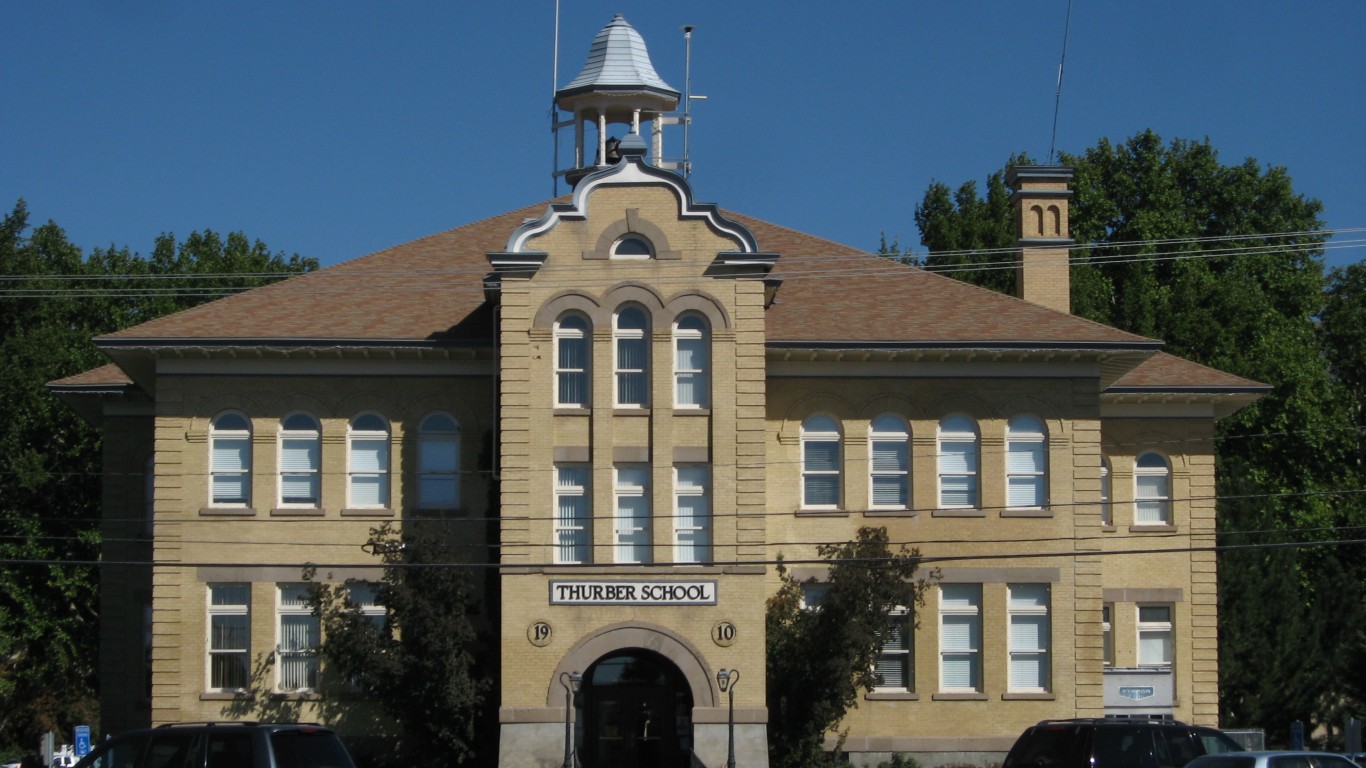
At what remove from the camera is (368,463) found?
40.6 metres

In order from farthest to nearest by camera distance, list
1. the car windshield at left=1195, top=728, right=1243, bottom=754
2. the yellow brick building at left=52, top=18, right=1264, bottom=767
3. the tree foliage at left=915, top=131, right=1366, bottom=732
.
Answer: the tree foliage at left=915, top=131, right=1366, bottom=732
the yellow brick building at left=52, top=18, right=1264, bottom=767
the car windshield at left=1195, top=728, right=1243, bottom=754

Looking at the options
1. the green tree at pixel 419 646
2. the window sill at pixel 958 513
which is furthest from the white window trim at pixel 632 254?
the window sill at pixel 958 513

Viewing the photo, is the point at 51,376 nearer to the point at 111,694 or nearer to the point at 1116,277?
the point at 111,694

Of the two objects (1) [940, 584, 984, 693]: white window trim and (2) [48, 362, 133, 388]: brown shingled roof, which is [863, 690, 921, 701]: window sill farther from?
(2) [48, 362, 133, 388]: brown shingled roof

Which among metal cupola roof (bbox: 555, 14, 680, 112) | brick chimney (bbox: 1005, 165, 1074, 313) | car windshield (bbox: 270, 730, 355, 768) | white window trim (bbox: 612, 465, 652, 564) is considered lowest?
car windshield (bbox: 270, 730, 355, 768)

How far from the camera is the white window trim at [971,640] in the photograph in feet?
133

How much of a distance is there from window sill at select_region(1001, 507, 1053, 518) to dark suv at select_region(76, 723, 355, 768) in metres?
19.0

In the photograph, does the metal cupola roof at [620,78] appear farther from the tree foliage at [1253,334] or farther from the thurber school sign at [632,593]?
the thurber school sign at [632,593]

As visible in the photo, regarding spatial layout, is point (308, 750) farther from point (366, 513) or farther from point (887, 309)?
point (887, 309)

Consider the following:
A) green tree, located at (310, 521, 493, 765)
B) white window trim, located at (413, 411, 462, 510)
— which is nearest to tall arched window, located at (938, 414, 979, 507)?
white window trim, located at (413, 411, 462, 510)

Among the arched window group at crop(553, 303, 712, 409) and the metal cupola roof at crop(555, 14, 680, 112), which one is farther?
the metal cupola roof at crop(555, 14, 680, 112)

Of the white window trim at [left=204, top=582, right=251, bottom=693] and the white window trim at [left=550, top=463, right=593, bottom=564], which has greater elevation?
the white window trim at [left=550, top=463, right=593, bottom=564]

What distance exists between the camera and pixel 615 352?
38.6 meters

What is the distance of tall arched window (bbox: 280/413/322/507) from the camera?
1590 inches
